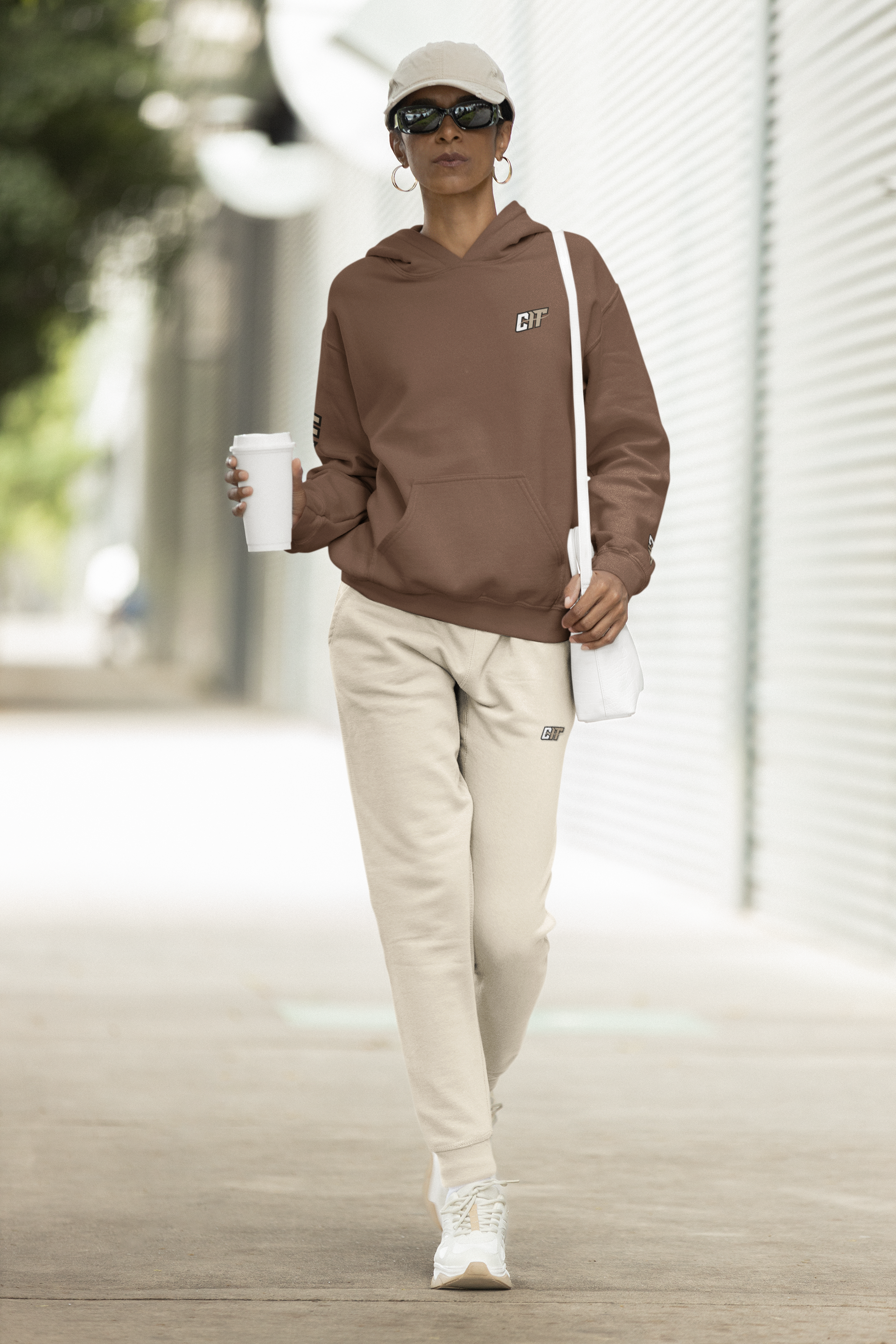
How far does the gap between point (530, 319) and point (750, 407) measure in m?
5.00

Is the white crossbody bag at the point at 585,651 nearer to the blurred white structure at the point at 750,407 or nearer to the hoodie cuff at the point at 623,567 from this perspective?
the hoodie cuff at the point at 623,567

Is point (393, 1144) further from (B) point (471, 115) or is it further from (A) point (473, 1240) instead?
(B) point (471, 115)

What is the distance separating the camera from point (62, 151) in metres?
22.8

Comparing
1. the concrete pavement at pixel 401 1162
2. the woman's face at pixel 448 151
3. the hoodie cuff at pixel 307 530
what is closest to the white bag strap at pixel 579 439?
the woman's face at pixel 448 151

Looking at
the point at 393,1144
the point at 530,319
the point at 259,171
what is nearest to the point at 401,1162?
the point at 393,1144

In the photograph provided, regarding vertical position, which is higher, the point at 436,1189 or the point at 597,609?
the point at 597,609

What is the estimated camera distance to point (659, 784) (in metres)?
9.52

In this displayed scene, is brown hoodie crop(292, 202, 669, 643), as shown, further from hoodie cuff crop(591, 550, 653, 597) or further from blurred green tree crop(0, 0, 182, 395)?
blurred green tree crop(0, 0, 182, 395)

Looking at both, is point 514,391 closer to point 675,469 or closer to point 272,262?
point 675,469

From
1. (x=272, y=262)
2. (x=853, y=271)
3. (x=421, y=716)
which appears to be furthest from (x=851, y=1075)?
(x=272, y=262)

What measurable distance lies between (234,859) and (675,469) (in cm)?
277

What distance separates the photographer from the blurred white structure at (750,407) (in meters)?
7.27

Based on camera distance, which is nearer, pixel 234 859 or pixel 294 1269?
pixel 294 1269

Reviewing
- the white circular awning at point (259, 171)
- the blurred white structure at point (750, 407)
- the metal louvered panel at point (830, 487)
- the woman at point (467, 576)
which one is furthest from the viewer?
the white circular awning at point (259, 171)
